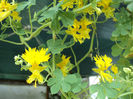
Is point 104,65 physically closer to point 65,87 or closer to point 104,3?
point 65,87

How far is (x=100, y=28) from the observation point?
1.25m

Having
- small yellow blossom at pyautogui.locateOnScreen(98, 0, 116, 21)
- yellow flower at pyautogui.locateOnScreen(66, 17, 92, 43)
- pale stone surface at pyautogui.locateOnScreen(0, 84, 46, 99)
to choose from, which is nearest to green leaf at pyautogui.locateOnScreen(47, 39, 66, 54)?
yellow flower at pyautogui.locateOnScreen(66, 17, 92, 43)

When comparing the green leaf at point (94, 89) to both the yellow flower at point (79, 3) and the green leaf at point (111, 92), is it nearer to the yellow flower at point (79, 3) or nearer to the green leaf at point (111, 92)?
the green leaf at point (111, 92)

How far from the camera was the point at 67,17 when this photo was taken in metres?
0.73

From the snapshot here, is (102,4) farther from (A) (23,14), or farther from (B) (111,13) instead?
(A) (23,14)

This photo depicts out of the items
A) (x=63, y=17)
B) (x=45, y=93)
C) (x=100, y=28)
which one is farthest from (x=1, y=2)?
(x=45, y=93)

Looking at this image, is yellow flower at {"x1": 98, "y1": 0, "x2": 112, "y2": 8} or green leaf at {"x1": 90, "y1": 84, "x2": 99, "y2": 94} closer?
green leaf at {"x1": 90, "y1": 84, "x2": 99, "y2": 94}

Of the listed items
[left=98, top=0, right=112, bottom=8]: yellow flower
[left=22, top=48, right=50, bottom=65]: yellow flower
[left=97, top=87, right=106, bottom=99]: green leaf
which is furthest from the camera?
[left=98, top=0, right=112, bottom=8]: yellow flower

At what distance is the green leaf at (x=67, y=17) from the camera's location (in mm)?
724

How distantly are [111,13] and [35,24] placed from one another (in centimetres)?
42

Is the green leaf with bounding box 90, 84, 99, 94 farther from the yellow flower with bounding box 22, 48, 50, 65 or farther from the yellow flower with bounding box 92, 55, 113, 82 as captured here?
the yellow flower with bounding box 22, 48, 50, 65

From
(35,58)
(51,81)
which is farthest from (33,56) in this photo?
(51,81)

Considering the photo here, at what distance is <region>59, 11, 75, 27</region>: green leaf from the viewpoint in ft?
2.37

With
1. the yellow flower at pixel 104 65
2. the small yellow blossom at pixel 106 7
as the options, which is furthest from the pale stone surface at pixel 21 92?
the yellow flower at pixel 104 65
